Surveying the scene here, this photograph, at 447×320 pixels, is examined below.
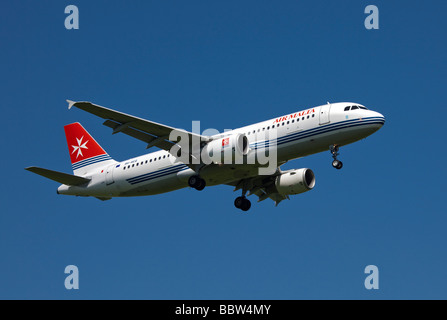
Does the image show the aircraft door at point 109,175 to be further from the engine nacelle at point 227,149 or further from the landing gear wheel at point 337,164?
the landing gear wheel at point 337,164

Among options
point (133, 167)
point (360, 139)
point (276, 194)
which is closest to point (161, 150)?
point (133, 167)

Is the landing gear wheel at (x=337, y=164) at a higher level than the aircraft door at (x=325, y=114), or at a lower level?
lower

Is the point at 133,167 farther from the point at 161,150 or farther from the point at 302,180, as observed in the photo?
the point at 302,180

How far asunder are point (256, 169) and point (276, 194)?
5.47 meters

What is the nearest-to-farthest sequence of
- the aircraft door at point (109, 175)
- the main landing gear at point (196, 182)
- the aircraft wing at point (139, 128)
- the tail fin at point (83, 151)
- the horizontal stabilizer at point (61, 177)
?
the aircraft wing at point (139, 128) → the main landing gear at point (196, 182) → the horizontal stabilizer at point (61, 177) → the aircraft door at point (109, 175) → the tail fin at point (83, 151)

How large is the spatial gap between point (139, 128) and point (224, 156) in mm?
5011

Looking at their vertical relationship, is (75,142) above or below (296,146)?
above

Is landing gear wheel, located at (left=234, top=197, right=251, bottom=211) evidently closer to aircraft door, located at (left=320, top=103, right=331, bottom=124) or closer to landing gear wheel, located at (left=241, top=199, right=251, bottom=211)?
landing gear wheel, located at (left=241, top=199, right=251, bottom=211)

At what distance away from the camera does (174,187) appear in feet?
145

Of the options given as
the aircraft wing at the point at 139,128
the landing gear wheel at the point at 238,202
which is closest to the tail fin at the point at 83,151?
the aircraft wing at the point at 139,128

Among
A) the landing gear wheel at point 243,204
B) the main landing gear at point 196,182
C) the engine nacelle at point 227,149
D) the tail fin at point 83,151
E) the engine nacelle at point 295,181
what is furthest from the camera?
the tail fin at point 83,151

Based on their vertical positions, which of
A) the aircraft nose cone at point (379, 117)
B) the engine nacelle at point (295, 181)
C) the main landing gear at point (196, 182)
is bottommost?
the main landing gear at point (196, 182)

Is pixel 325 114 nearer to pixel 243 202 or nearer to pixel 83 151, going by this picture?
pixel 243 202

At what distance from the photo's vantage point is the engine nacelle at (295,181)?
149 ft
